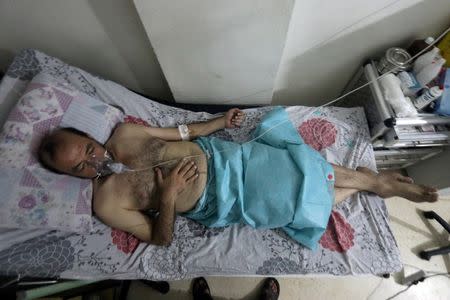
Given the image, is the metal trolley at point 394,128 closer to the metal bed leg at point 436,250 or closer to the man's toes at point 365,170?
the man's toes at point 365,170

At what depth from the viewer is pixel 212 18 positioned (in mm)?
1179

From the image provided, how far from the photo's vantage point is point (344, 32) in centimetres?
140

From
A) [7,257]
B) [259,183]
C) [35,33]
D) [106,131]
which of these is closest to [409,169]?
[259,183]

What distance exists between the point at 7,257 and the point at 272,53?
1.46 metres

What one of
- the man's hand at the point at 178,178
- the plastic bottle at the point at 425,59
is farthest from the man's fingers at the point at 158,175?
the plastic bottle at the point at 425,59

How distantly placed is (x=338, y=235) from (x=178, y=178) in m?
0.79

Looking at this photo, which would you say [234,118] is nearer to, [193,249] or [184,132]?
[184,132]

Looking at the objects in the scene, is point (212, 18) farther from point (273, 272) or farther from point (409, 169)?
point (409, 169)

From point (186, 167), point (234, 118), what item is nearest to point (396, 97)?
point (234, 118)

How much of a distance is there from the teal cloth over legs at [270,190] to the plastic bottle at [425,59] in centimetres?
70

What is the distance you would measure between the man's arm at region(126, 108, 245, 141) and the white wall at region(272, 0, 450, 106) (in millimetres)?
396

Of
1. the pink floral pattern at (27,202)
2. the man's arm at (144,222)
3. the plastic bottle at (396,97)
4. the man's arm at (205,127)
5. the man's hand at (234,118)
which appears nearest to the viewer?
the pink floral pattern at (27,202)

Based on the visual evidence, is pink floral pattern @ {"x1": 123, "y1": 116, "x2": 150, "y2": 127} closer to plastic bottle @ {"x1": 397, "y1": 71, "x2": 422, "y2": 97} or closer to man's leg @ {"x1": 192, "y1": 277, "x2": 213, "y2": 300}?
man's leg @ {"x1": 192, "y1": 277, "x2": 213, "y2": 300}

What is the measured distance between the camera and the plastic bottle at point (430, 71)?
4.31ft
